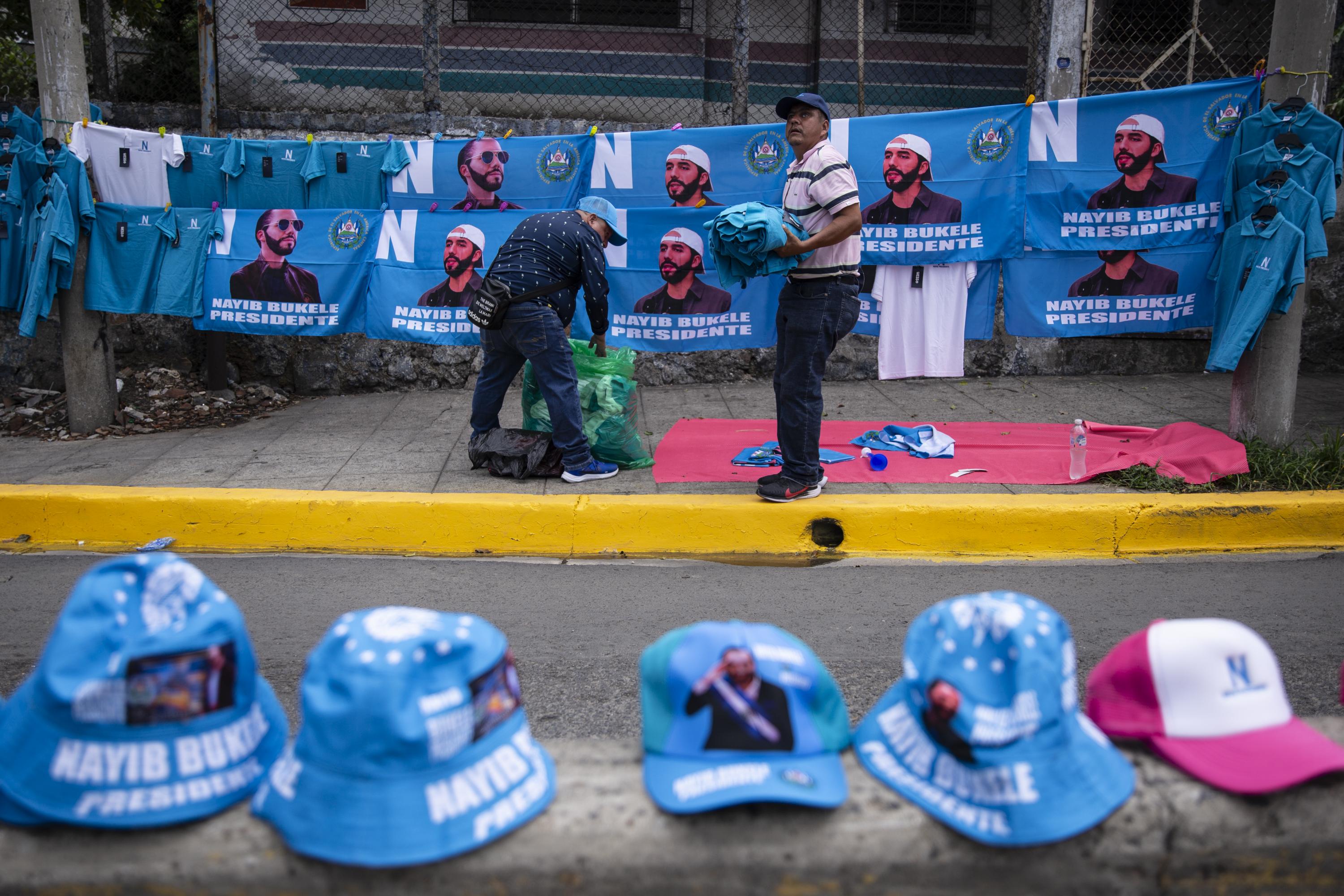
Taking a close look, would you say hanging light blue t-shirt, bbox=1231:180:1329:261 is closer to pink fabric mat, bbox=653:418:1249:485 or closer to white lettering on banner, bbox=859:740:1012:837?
pink fabric mat, bbox=653:418:1249:485

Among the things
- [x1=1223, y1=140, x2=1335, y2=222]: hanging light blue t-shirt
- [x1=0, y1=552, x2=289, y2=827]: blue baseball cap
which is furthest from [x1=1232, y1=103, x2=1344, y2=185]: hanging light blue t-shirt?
[x1=0, y1=552, x2=289, y2=827]: blue baseball cap

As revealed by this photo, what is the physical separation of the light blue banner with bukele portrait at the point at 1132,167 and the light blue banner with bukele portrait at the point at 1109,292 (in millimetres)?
92

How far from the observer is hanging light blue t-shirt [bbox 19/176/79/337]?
22.1 ft

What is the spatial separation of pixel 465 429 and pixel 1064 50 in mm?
6383

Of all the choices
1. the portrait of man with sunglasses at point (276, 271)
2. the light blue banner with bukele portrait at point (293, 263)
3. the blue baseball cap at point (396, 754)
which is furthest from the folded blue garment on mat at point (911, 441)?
the blue baseball cap at point (396, 754)

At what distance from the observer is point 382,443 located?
265 inches

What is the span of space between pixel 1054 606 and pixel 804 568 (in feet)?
3.96

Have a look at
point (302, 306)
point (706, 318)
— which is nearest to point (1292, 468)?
point (706, 318)

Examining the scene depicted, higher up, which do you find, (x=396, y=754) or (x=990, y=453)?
(x=396, y=754)

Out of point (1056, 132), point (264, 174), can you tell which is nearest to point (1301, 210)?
point (1056, 132)

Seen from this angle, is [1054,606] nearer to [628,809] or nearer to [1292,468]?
[1292,468]

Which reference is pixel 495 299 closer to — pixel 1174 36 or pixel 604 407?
pixel 604 407

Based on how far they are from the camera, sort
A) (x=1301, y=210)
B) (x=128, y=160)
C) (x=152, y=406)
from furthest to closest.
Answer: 1. (x=152, y=406)
2. (x=128, y=160)
3. (x=1301, y=210)

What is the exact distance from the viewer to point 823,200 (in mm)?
4910
